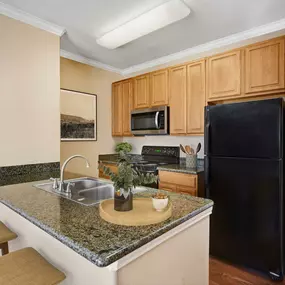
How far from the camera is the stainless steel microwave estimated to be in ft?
10.5

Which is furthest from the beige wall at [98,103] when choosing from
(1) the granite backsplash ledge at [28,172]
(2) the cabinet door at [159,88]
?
(2) the cabinet door at [159,88]

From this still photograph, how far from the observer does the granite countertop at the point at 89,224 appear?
795 millimetres

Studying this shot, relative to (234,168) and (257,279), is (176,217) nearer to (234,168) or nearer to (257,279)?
(234,168)

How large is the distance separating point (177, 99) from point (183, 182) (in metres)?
1.20

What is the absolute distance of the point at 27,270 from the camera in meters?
1.01

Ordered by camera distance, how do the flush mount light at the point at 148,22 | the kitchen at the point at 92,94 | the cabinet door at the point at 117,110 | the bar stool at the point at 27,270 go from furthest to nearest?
the cabinet door at the point at 117,110, the flush mount light at the point at 148,22, the kitchen at the point at 92,94, the bar stool at the point at 27,270

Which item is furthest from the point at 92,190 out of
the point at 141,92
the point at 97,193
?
the point at 141,92

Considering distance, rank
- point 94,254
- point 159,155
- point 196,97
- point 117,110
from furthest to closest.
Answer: point 117,110 < point 159,155 < point 196,97 < point 94,254

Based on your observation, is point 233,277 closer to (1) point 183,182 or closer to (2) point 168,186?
(1) point 183,182

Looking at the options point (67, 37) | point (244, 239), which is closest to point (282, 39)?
point (244, 239)

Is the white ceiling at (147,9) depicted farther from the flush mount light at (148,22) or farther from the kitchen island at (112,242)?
the kitchen island at (112,242)

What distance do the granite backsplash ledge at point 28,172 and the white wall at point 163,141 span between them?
1696mm

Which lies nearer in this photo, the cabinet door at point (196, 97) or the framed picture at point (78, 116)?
the cabinet door at point (196, 97)

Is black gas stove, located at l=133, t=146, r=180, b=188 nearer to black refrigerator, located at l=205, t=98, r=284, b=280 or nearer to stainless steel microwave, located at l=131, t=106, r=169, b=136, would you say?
stainless steel microwave, located at l=131, t=106, r=169, b=136
